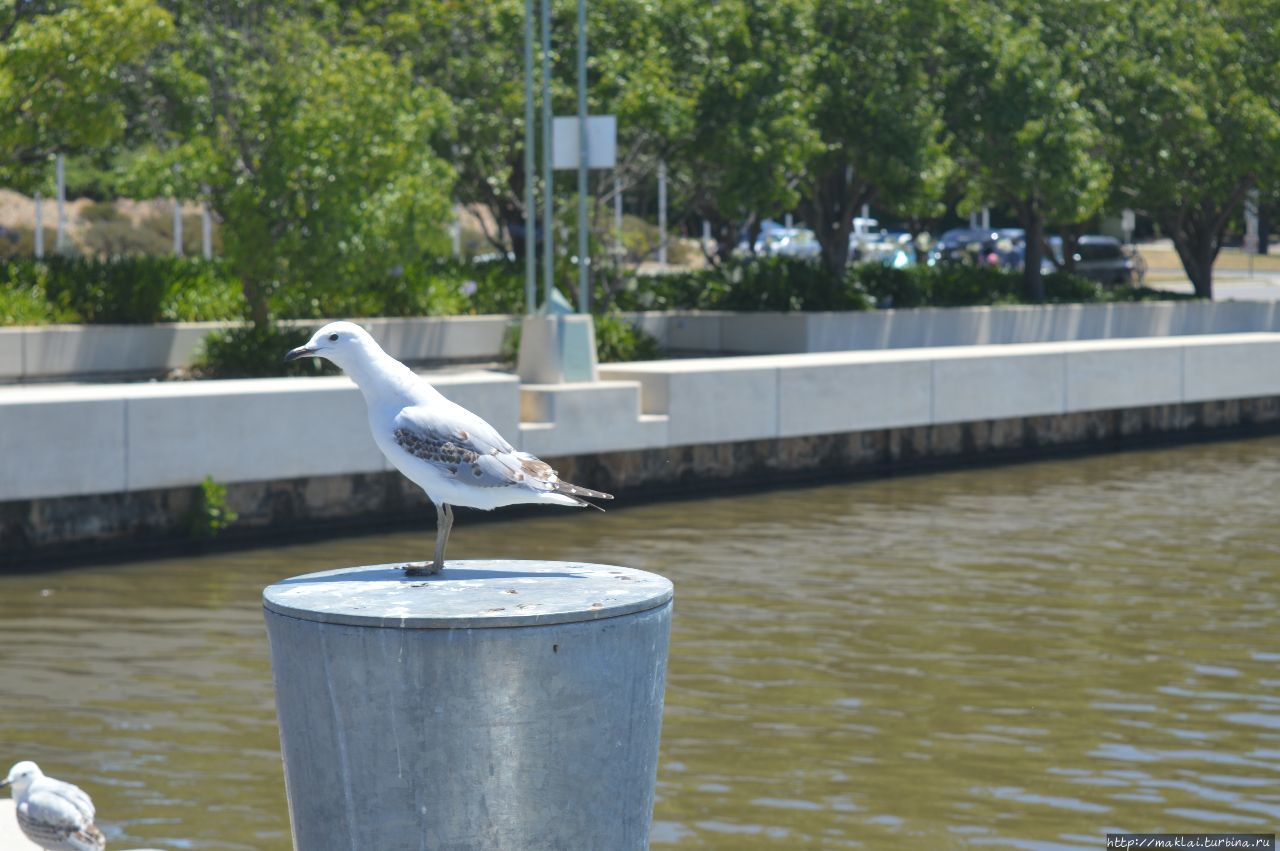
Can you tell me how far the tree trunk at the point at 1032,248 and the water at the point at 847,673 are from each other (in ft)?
48.9

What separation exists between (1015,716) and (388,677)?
23.1 ft

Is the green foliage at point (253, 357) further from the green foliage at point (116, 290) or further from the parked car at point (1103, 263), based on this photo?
the parked car at point (1103, 263)

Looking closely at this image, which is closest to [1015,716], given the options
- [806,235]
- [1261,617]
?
[1261,617]

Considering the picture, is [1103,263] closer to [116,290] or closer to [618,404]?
[116,290]

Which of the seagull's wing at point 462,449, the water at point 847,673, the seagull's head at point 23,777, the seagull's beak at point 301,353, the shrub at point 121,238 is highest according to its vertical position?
the shrub at point 121,238

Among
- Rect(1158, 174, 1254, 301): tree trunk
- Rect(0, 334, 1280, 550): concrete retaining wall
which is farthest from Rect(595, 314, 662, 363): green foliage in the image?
Rect(1158, 174, 1254, 301): tree trunk

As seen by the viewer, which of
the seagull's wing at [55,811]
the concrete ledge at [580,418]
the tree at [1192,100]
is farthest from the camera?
the tree at [1192,100]

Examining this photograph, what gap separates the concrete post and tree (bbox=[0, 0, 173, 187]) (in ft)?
60.8

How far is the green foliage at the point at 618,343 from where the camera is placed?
996 inches

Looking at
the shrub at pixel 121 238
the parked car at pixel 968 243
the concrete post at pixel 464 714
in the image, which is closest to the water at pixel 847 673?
the concrete post at pixel 464 714

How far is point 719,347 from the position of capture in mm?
28766

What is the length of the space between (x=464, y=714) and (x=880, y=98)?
25584mm

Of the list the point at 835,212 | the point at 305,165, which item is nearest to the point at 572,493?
the point at 305,165

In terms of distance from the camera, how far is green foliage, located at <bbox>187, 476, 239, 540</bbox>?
54.2ft
